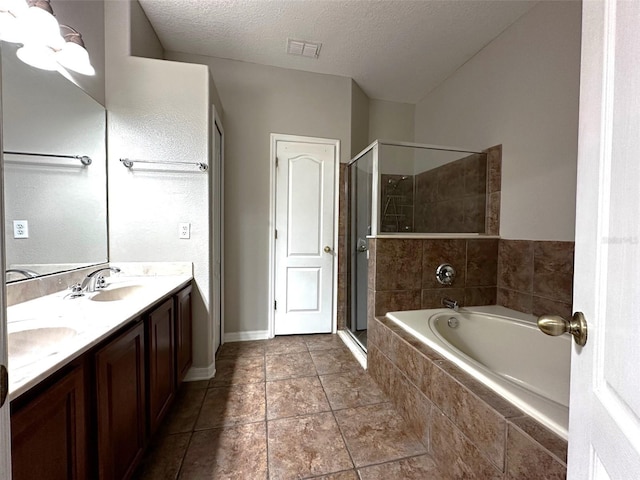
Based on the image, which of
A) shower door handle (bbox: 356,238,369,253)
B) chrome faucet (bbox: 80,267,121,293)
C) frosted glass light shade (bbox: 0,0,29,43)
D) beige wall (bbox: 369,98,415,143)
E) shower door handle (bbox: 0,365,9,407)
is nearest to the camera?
shower door handle (bbox: 0,365,9,407)

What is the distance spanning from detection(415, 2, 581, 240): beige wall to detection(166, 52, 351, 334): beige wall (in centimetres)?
141

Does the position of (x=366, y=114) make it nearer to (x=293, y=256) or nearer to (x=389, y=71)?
(x=389, y=71)

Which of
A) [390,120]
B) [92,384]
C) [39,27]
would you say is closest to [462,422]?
[92,384]

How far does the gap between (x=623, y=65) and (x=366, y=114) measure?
2.95 m

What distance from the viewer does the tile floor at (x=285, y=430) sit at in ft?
4.09

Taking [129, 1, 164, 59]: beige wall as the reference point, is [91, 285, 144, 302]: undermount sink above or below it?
below

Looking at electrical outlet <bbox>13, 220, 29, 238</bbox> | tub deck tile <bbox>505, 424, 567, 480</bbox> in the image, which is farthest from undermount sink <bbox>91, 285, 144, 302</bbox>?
tub deck tile <bbox>505, 424, 567, 480</bbox>

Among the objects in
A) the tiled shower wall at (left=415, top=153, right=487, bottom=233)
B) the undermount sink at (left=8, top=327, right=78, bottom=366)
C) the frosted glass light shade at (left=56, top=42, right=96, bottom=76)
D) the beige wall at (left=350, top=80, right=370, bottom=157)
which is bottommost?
the undermount sink at (left=8, top=327, right=78, bottom=366)

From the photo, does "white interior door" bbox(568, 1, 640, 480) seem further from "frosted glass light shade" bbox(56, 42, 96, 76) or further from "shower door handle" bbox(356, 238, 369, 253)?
"frosted glass light shade" bbox(56, 42, 96, 76)

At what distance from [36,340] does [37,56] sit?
1.31 m

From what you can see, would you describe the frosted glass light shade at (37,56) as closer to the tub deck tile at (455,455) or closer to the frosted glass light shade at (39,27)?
the frosted glass light shade at (39,27)

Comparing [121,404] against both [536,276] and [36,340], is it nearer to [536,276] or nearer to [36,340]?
[36,340]

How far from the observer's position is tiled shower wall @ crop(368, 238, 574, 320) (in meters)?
1.88

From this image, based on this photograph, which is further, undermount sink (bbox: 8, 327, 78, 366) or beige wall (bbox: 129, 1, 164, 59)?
beige wall (bbox: 129, 1, 164, 59)
